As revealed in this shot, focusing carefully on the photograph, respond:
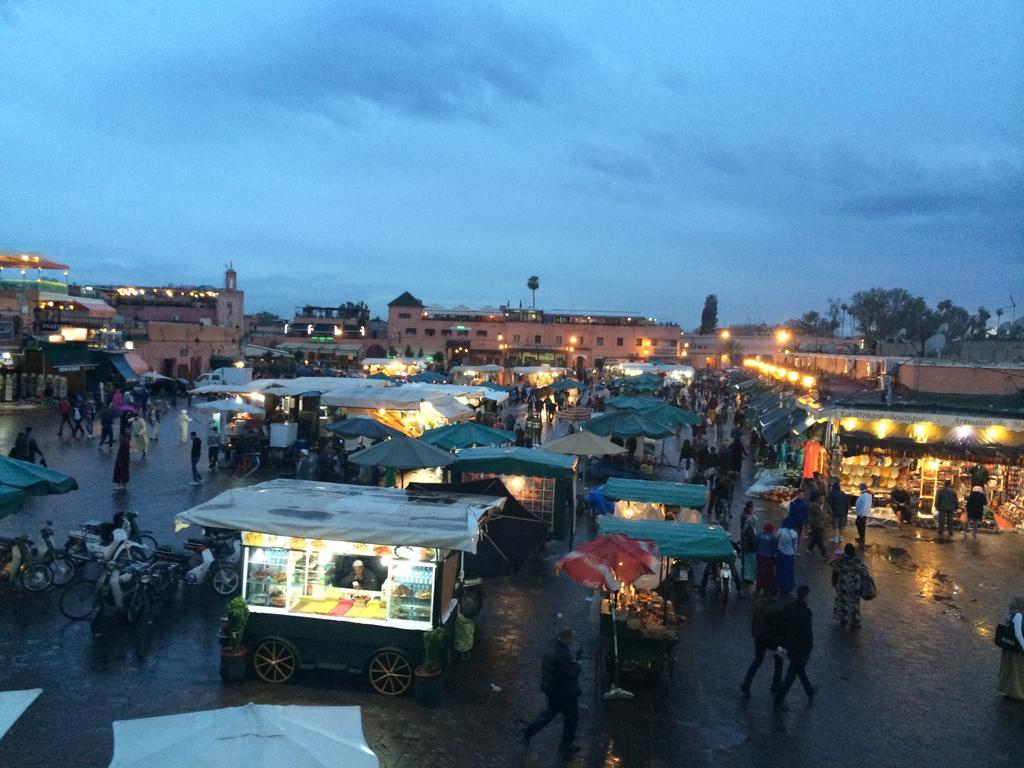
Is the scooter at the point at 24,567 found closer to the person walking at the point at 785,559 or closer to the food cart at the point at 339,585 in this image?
the food cart at the point at 339,585

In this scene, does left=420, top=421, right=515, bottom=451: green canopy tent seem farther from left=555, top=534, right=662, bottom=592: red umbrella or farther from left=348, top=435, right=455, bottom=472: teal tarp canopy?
left=555, top=534, right=662, bottom=592: red umbrella

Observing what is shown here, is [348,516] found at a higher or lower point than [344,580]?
higher

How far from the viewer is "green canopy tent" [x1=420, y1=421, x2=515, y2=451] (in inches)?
631

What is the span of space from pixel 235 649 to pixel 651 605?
14.4ft

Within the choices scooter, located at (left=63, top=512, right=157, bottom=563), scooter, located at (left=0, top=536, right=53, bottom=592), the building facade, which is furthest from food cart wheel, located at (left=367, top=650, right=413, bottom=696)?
the building facade

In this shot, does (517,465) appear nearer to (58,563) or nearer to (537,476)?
(537,476)

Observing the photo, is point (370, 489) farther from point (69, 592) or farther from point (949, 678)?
point (949, 678)

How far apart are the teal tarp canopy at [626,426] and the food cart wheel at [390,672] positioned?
1172 centimetres

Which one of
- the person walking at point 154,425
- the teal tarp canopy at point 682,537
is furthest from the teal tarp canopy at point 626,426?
the person walking at point 154,425

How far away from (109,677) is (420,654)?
3112 mm

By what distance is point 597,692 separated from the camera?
25.3ft

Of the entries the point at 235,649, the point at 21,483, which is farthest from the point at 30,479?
the point at 235,649

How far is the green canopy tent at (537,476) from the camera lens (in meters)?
13.1

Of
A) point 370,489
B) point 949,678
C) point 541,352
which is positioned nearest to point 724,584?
point 949,678
